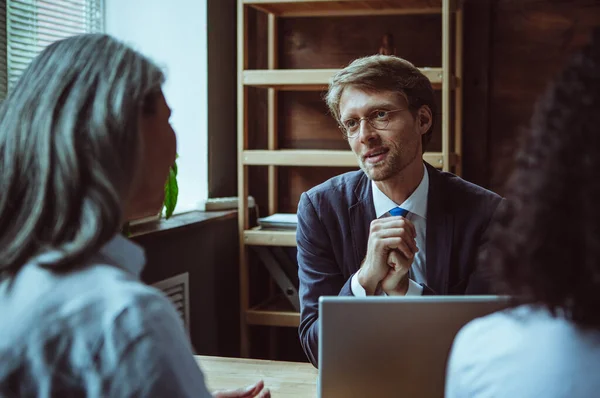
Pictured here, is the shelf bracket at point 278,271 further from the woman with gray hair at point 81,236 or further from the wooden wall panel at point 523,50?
the woman with gray hair at point 81,236

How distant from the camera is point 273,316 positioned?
9.89ft

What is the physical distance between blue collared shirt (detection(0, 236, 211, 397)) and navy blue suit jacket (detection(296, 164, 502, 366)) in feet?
3.49

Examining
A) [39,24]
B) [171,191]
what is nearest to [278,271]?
[171,191]

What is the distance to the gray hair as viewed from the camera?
2.58 feet

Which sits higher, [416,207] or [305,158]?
[305,158]

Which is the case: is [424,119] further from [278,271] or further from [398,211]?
[278,271]

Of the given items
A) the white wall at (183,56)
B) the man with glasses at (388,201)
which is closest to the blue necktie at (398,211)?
the man with glasses at (388,201)

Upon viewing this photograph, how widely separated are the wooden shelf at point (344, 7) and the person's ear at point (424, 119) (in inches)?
37.4

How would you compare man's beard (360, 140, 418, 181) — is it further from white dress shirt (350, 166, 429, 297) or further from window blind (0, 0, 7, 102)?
window blind (0, 0, 7, 102)

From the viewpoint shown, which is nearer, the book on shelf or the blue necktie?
the blue necktie

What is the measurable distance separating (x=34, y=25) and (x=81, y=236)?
6.58 feet

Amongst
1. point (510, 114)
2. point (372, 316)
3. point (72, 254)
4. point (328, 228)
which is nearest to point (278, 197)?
point (510, 114)

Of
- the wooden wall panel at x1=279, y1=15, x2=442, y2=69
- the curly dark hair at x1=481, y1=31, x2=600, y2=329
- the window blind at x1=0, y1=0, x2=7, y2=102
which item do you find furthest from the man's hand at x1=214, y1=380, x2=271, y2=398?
the wooden wall panel at x1=279, y1=15, x2=442, y2=69

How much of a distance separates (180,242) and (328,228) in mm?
1010
